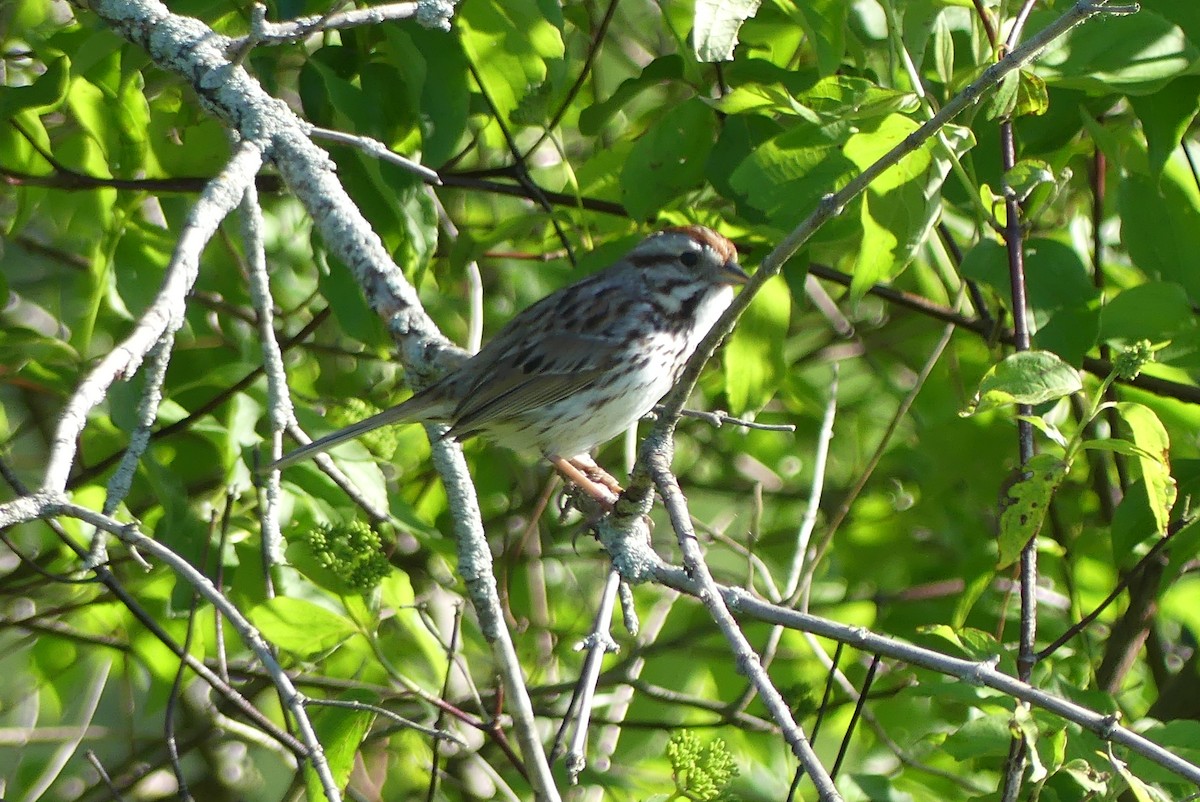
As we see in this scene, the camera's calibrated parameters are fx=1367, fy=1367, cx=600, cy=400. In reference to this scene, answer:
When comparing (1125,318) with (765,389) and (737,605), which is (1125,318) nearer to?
(765,389)

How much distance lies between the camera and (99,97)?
2.94m

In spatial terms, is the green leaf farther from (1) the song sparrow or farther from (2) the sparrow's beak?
(2) the sparrow's beak

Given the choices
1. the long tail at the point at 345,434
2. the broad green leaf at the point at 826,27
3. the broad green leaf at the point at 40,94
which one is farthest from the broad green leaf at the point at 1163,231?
the broad green leaf at the point at 40,94

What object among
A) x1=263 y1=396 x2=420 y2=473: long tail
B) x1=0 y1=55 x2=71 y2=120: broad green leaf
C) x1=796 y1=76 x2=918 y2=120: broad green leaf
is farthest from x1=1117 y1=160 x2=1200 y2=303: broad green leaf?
x1=0 y1=55 x2=71 y2=120: broad green leaf

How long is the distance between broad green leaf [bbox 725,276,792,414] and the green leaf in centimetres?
96

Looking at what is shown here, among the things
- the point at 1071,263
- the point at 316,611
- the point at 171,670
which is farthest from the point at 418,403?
the point at 1071,263

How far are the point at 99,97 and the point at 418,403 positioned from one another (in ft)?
3.14

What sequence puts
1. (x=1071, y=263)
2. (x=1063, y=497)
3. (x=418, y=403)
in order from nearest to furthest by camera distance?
1. (x=1071, y=263)
2. (x=418, y=403)
3. (x=1063, y=497)

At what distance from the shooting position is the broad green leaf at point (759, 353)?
299 cm

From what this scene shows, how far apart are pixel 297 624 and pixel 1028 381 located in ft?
4.81

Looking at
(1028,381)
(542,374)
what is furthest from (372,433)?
(1028,381)

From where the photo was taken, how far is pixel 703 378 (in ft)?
13.7

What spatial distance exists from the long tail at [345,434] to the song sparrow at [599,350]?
0.10m

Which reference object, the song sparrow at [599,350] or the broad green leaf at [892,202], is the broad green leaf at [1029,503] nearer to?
the broad green leaf at [892,202]
